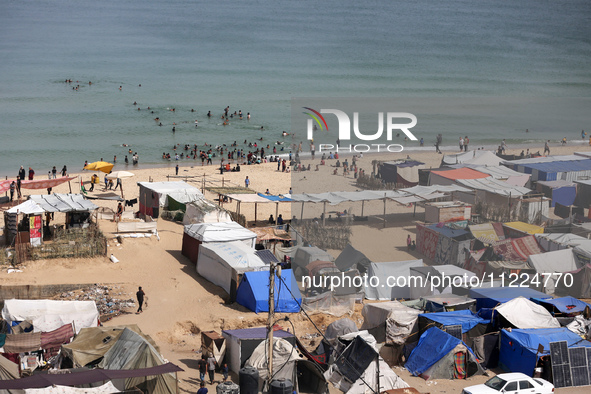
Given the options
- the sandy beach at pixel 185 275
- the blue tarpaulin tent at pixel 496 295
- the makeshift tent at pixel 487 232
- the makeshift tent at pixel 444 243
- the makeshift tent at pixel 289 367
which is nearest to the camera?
the makeshift tent at pixel 289 367

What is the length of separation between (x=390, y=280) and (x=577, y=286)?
5875mm

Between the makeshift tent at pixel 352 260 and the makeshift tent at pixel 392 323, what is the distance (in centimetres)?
365

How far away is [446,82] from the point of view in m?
93.2

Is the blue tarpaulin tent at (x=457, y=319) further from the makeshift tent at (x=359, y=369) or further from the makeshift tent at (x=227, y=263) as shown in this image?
the makeshift tent at (x=227, y=263)

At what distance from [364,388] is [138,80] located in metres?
76.4

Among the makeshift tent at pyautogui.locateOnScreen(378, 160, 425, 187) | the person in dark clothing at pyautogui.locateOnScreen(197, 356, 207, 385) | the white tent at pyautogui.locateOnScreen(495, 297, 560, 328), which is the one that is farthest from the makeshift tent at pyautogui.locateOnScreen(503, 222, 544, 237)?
the person in dark clothing at pyautogui.locateOnScreen(197, 356, 207, 385)

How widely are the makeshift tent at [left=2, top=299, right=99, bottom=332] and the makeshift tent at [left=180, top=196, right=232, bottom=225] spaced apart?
911 centimetres

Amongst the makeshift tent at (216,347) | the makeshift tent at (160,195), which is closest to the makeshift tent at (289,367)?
the makeshift tent at (216,347)

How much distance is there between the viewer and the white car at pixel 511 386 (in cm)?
1368

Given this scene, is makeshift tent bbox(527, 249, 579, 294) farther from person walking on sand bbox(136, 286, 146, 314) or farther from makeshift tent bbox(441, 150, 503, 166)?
person walking on sand bbox(136, 286, 146, 314)

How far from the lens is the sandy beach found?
56.5 ft

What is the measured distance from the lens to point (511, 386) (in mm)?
13711

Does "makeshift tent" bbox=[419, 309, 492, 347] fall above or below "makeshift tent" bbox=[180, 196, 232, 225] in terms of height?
below

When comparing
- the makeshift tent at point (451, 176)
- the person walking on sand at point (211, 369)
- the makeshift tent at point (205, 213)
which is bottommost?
the person walking on sand at point (211, 369)
